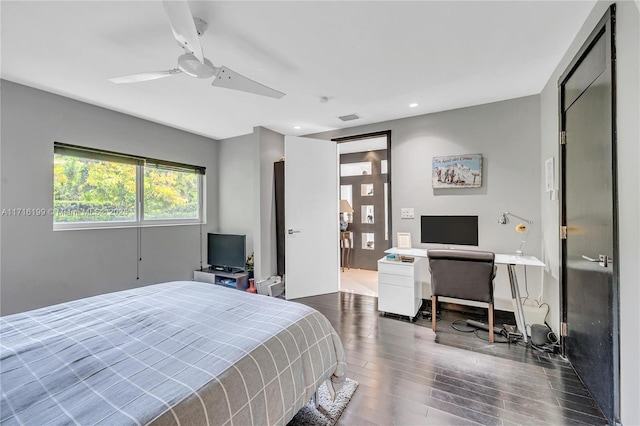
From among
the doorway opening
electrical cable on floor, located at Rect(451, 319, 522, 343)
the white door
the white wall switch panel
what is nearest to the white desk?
electrical cable on floor, located at Rect(451, 319, 522, 343)

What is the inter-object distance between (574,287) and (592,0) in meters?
1.90

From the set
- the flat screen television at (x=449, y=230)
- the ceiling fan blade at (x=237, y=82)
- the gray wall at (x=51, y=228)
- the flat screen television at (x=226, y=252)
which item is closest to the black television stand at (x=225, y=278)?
the flat screen television at (x=226, y=252)

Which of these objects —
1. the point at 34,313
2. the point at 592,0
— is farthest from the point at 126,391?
the point at 592,0

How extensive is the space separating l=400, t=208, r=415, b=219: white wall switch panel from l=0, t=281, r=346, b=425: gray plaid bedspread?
231cm

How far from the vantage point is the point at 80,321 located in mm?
1460

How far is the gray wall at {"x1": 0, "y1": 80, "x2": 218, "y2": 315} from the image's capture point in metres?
2.57

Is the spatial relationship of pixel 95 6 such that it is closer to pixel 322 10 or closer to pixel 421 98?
pixel 322 10

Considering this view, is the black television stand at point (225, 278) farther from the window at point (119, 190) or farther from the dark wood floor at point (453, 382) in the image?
the dark wood floor at point (453, 382)

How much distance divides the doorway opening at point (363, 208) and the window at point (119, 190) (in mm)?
2907

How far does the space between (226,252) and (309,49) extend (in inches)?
131

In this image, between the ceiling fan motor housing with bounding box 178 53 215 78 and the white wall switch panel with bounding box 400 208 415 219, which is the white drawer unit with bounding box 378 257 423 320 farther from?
the ceiling fan motor housing with bounding box 178 53 215 78

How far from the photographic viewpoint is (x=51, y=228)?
285cm

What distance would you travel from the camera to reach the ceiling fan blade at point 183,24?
123cm

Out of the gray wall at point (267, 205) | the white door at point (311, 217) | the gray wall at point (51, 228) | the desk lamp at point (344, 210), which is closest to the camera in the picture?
the gray wall at point (51, 228)
